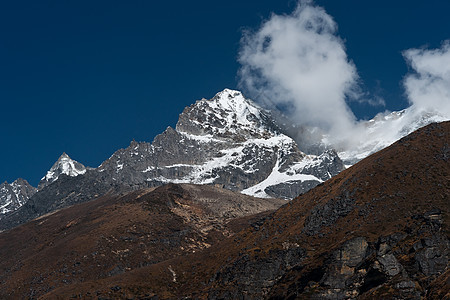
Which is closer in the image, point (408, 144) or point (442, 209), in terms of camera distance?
point (442, 209)

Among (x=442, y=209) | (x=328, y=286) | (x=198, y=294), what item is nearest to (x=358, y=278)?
(x=328, y=286)

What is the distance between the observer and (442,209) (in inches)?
5812

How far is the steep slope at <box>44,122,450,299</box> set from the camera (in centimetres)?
13038

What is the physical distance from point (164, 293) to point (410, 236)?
8434 centimetres

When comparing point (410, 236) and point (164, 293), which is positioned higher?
point (164, 293)

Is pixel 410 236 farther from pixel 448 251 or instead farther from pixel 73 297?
pixel 73 297

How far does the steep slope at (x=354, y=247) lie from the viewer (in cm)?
13038

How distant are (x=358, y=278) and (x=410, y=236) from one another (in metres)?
16.9

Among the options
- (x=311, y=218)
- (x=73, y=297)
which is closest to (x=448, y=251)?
(x=311, y=218)

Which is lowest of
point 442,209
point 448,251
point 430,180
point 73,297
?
point 448,251

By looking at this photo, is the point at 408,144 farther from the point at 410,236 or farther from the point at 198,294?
the point at 198,294

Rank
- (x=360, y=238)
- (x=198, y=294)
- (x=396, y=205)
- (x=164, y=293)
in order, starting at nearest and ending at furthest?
(x=360, y=238)
(x=396, y=205)
(x=198, y=294)
(x=164, y=293)

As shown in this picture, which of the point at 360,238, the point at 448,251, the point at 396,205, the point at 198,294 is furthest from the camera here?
the point at 198,294

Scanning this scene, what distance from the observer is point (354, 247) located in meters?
145
